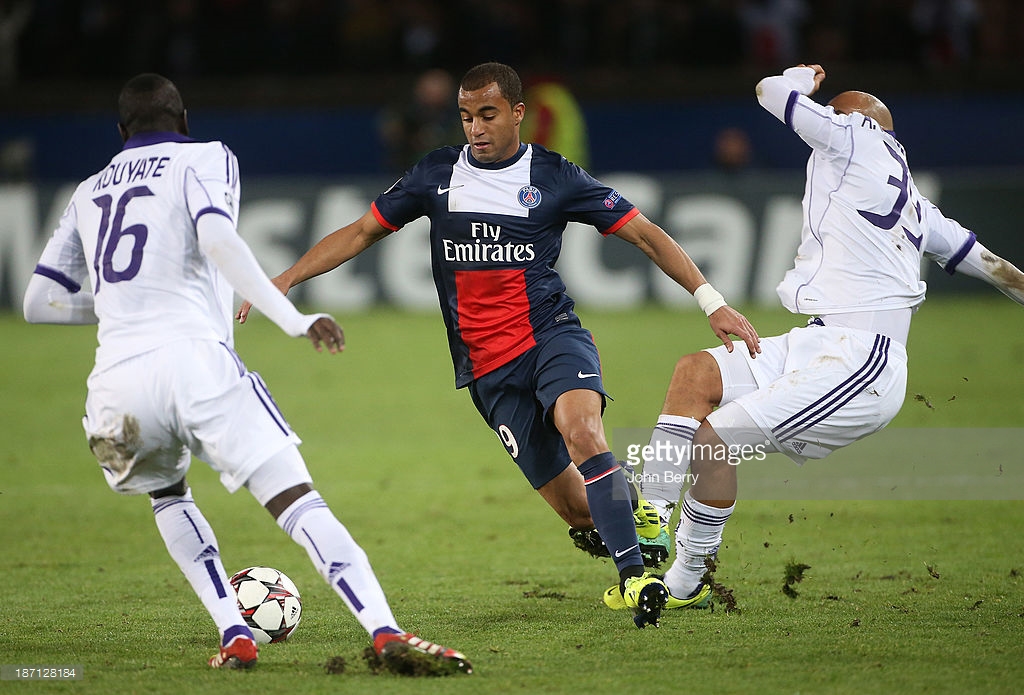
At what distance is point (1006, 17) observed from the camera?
63.1 feet

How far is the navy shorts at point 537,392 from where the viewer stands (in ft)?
18.0

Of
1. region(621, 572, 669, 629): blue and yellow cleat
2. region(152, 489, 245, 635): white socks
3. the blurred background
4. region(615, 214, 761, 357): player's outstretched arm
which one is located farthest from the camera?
the blurred background

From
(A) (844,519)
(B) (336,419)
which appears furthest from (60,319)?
(B) (336,419)

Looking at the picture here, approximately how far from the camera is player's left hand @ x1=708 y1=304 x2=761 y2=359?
5.17 meters

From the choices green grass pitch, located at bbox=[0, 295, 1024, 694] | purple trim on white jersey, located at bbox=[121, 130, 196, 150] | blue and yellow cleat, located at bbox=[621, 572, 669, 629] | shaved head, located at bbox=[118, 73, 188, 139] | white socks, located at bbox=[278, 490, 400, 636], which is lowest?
green grass pitch, located at bbox=[0, 295, 1024, 694]

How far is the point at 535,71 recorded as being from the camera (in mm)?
18641

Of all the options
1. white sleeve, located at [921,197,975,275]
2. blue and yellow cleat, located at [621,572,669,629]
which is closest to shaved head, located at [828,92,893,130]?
white sleeve, located at [921,197,975,275]

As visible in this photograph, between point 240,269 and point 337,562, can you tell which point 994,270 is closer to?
point 337,562

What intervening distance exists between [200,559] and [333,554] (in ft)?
2.10

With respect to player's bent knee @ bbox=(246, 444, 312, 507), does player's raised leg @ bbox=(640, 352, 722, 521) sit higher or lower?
lower

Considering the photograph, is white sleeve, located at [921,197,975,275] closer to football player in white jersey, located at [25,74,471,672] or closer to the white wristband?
the white wristband

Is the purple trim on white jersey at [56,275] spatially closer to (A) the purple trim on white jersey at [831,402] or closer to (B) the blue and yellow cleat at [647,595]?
(B) the blue and yellow cleat at [647,595]

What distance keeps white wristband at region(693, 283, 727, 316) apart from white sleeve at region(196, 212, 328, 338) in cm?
170

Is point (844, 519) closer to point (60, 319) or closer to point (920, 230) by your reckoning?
point (920, 230)
